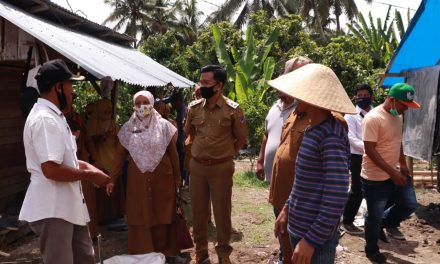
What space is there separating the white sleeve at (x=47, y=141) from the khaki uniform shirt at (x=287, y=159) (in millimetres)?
1647

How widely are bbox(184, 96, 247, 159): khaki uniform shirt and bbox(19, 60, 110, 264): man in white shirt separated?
5.22 ft

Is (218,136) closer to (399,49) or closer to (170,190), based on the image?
(170,190)

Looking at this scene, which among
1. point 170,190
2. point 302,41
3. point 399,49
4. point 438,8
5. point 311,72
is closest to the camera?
point 311,72

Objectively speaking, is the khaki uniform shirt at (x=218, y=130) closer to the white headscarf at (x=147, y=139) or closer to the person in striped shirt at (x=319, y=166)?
the white headscarf at (x=147, y=139)

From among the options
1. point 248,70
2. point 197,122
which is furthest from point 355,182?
point 248,70

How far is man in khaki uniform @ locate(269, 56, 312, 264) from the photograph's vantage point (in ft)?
10.6

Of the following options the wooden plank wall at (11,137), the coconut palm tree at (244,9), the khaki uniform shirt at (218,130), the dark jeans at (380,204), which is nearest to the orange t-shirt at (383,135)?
the dark jeans at (380,204)

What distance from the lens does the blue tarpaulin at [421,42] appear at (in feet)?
17.9

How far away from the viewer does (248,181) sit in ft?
29.5

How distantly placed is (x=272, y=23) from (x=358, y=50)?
350cm

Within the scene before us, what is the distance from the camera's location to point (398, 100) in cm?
404

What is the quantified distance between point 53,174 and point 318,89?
1561 mm

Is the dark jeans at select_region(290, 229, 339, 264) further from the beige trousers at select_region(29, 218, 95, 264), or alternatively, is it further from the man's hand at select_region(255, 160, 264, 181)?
the man's hand at select_region(255, 160, 264, 181)

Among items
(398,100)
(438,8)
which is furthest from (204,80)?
(438,8)
